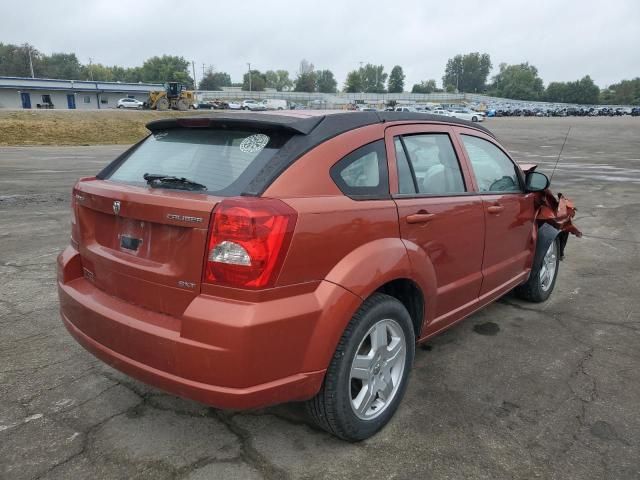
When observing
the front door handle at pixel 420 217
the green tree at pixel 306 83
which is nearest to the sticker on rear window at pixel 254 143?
the front door handle at pixel 420 217

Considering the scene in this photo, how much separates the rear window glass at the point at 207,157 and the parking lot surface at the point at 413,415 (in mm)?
1325

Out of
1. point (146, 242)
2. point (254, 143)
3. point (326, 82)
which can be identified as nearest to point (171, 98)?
point (254, 143)

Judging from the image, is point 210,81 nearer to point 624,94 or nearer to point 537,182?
point 624,94

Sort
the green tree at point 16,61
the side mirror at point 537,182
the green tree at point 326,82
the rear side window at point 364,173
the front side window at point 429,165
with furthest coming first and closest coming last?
the green tree at point 326,82 < the green tree at point 16,61 < the side mirror at point 537,182 < the front side window at point 429,165 < the rear side window at point 364,173

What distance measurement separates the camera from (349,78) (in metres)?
148

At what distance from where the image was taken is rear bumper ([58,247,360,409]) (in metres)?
2.15

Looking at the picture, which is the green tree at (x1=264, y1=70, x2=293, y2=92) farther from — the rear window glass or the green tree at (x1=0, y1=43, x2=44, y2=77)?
the rear window glass

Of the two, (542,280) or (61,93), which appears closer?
(542,280)

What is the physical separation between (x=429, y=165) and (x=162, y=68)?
15009 cm

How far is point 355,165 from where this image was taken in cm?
266

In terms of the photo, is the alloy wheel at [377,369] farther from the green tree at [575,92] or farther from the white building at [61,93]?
the green tree at [575,92]

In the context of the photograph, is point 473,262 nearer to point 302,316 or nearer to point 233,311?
point 302,316

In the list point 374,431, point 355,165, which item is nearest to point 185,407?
point 374,431

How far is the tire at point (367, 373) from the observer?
8.16 feet
